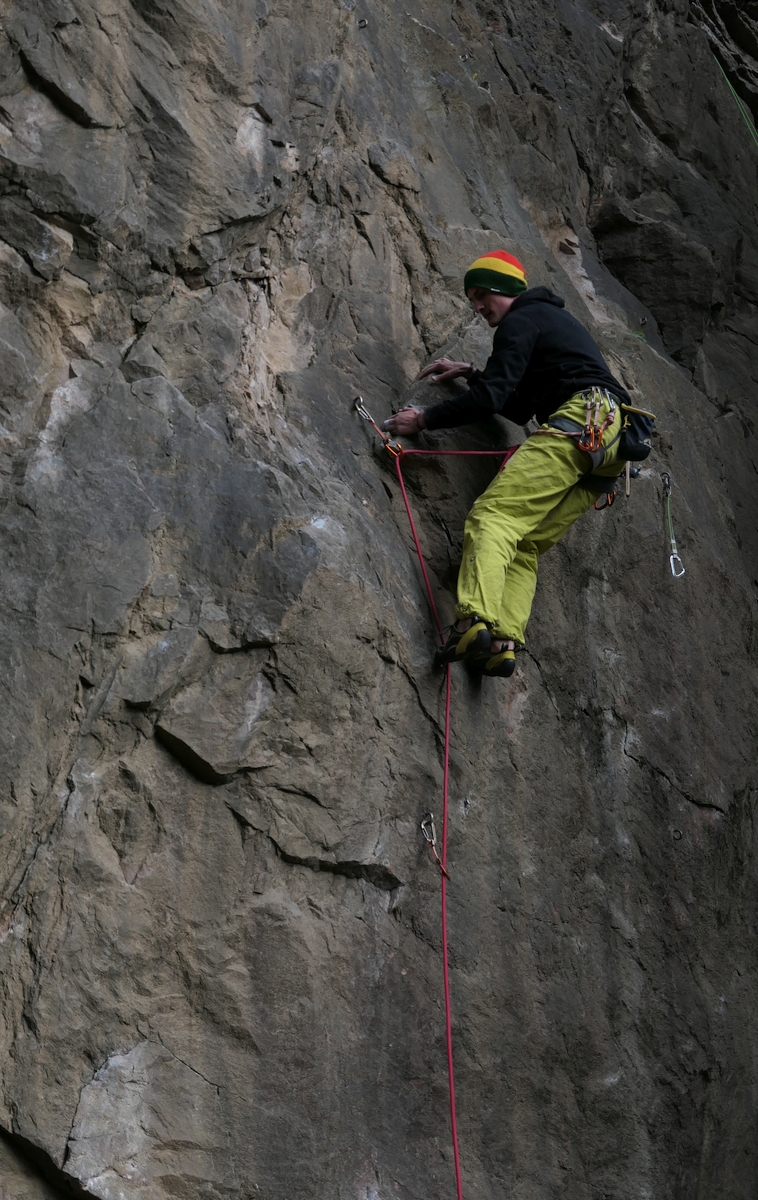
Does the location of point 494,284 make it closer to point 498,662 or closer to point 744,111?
Result: point 498,662

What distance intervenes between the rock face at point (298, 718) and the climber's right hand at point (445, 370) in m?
0.14

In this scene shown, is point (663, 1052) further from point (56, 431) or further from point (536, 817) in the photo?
point (56, 431)

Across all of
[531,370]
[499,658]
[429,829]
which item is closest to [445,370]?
[531,370]

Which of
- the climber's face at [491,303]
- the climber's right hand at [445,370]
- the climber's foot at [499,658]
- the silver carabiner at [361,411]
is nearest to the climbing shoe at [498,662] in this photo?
the climber's foot at [499,658]

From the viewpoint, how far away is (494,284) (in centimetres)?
479

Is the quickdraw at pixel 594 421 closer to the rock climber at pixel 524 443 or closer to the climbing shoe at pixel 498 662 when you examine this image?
the rock climber at pixel 524 443

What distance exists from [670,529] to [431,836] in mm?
2400

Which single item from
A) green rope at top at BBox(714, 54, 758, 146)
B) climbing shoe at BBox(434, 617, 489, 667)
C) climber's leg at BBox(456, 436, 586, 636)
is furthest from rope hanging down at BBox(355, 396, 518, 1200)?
green rope at top at BBox(714, 54, 758, 146)

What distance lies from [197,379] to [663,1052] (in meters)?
3.34

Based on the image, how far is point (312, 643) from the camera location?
3877 mm

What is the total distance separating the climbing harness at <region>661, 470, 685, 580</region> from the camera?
5.52 metres

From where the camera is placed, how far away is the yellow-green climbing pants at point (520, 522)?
417 cm

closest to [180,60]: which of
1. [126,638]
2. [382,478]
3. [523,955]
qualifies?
[382,478]

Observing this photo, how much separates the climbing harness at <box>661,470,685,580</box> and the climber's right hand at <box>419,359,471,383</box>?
4.79 ft
